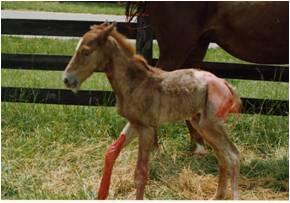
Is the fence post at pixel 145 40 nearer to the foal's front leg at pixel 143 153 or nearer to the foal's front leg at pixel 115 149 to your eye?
the foal's front leg at pixel 115 149

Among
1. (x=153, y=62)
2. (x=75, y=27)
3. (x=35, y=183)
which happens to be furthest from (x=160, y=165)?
(x=75, y=27)

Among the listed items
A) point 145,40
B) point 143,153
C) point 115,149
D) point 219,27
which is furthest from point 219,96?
point 145,40

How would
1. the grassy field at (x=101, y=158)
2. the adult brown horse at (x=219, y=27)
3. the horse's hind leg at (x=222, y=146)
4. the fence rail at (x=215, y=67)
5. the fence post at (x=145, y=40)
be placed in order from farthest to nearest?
1. the fence rail at (x=215, y=67)
2. the fence post at (x=145, y=40)
3. the adult brown horse at (x=219, y=27)
4. the grassy field at (x=101, y=158)
5. the horse's hind leg at (x=222, y=146)

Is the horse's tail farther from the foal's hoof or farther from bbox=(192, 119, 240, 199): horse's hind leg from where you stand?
bbox=(192, 119, 240, 199): horse's hind leg

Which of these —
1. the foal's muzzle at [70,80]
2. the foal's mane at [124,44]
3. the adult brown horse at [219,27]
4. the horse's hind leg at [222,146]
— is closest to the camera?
the foal's muzzle at [70,80]

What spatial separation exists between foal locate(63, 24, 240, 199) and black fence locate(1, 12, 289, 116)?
1.94 meters

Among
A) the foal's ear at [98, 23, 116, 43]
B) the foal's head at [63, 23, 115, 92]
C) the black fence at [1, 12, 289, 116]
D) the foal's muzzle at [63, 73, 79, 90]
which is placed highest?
the foal's ear at [98, 23, 116, 43]

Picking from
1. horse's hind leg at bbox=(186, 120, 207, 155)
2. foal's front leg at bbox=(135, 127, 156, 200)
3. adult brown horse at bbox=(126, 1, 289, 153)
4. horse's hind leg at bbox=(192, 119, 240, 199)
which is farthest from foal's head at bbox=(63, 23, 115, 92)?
horse's hind leg at bbox=(186, 120, 207, 155)

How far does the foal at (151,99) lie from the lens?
296 centimetres

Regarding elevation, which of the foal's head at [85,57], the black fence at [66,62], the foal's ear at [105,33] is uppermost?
the foal's ear at [105,33]

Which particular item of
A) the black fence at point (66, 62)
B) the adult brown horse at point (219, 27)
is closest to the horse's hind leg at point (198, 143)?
the adult brown horse at point (219, 27)

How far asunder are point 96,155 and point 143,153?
1388mm

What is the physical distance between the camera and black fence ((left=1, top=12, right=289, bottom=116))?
5012 millimetres

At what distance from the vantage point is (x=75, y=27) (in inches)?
200
